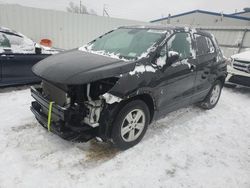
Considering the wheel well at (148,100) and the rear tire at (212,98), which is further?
the rear tire at (212,98)

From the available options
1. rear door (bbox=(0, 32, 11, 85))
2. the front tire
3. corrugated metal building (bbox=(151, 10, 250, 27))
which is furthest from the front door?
corrugated metal building (bbox=(151, 10, 250, 27))

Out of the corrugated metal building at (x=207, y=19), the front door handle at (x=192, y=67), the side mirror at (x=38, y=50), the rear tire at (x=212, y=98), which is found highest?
the corrugated metal building at (x=207, y=19)

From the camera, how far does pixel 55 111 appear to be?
282cm

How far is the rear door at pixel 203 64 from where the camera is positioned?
4230 mm

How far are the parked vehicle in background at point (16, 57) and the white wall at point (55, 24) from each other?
3.67m

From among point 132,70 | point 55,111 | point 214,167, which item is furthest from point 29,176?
point 214,167

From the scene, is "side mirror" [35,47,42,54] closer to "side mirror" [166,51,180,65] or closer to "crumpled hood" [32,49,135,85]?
"crumpled hood" [32,49,135,85]

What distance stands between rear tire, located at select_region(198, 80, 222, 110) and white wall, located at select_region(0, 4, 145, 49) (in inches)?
265

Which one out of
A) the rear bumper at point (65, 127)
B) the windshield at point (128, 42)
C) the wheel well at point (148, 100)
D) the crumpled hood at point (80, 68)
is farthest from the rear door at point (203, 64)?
the rear bumper at point (65, 127)

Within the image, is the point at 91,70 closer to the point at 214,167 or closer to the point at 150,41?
the point at 150,41

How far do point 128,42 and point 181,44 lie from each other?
36.6 inches

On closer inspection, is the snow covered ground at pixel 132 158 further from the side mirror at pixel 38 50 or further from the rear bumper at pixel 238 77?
the rear bumper at pixel 238 77

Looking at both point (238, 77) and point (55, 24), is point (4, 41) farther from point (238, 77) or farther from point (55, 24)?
point (238, 77)

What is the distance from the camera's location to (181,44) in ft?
12.5
